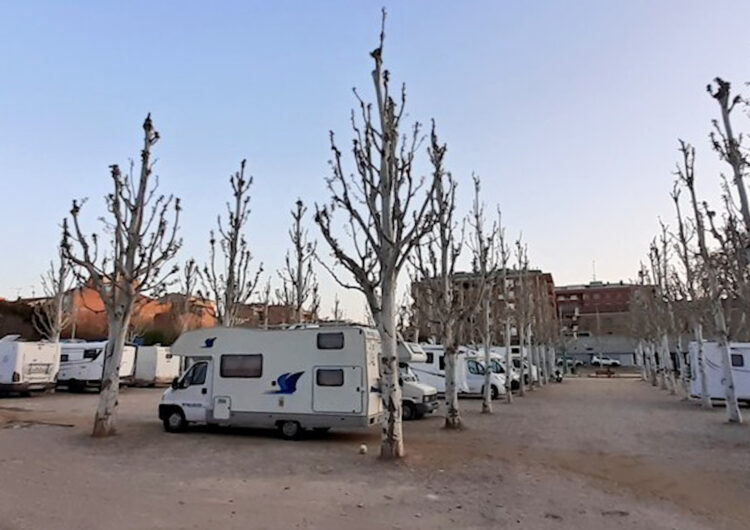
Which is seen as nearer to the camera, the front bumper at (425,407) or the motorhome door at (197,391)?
the motorhome door at (197,391)

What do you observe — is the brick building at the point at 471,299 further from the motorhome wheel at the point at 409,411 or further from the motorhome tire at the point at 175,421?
the motorhome tire at the point at 175,421

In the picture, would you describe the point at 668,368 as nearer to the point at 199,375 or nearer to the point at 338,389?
the point at 338,389

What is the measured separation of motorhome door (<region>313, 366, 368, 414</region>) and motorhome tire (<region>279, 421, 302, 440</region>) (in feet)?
2.18

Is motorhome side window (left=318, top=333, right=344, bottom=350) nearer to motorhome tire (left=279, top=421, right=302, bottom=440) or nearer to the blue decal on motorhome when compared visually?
the blue decal on motorhome

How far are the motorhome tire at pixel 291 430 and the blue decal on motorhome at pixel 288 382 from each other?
0.75 metres

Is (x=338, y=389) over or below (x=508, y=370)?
below

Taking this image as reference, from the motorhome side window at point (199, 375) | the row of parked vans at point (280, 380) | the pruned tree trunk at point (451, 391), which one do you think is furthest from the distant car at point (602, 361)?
the motorhome side window at point (199, 375)

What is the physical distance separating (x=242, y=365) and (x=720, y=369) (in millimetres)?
19479

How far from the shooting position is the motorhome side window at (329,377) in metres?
13.2

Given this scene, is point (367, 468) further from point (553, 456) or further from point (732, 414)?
point (732, 414)

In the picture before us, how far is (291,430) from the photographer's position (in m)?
13.4

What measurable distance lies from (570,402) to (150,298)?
17908 millimetres

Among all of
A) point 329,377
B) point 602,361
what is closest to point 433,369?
point 329,377

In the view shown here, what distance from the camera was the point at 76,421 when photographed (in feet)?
52.9
